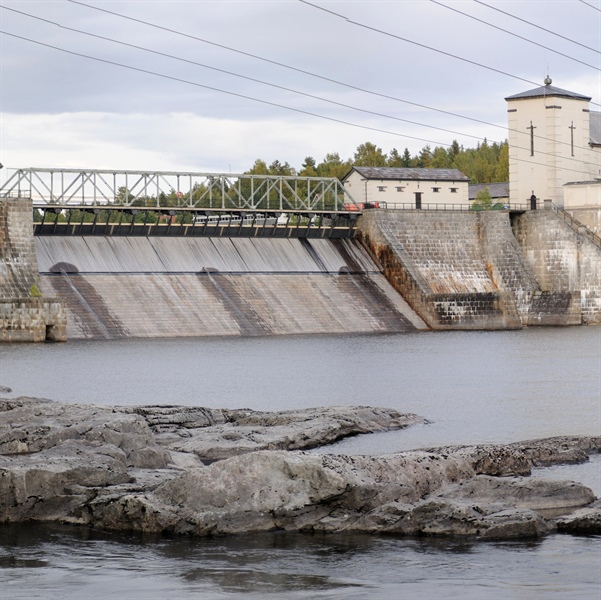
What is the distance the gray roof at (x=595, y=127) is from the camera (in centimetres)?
8839

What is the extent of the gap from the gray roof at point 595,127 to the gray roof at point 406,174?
927 cm

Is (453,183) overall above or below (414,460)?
above

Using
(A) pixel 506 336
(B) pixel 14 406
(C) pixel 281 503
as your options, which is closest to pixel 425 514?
(C) pixel 281 503

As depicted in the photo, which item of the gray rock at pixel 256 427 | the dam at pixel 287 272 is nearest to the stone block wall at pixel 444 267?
the dam at pixel 287 272

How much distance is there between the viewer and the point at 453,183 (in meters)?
92.6

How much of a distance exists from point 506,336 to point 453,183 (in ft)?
82.7

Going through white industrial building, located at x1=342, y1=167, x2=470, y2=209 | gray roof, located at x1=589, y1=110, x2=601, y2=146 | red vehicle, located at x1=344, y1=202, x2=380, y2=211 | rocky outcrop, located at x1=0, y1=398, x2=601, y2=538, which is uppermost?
gray roof, located at x1=589, y1=110, x2=601, y2=146

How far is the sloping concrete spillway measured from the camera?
64.6 metres

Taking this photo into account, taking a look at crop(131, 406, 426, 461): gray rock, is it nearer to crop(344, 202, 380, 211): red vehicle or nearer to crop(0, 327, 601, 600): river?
crop(0, 327, 601, 600): river

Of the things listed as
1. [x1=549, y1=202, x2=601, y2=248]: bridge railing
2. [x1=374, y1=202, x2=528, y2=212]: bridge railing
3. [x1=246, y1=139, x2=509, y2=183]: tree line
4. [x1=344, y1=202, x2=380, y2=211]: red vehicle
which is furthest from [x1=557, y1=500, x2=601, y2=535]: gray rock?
[x1=246, y1=139, x2=509, y2=183]: tree line

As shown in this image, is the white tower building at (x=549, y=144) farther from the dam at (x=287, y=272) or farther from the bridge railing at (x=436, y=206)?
the dam at (x=287, y=272)

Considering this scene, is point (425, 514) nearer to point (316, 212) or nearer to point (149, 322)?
point (149, 322)

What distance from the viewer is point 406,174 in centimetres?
9094

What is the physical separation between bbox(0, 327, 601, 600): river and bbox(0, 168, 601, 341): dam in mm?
2847
